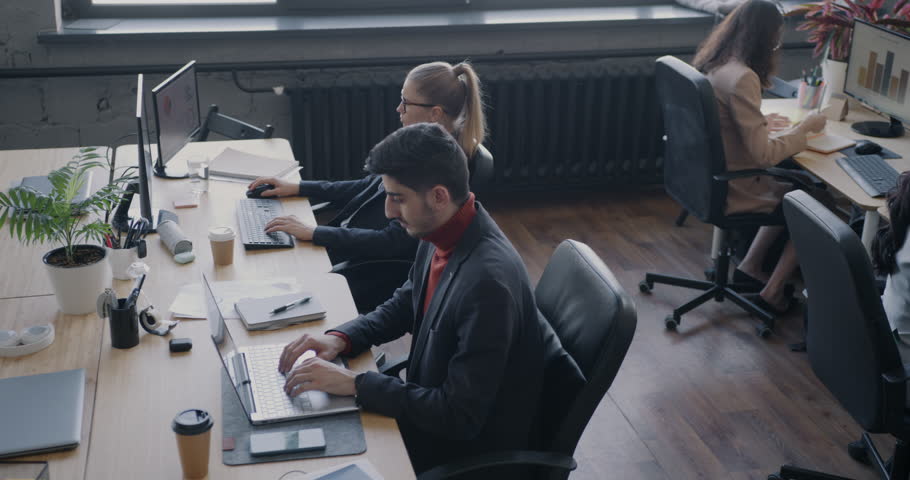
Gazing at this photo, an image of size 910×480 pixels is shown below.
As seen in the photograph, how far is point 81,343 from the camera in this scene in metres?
2.07

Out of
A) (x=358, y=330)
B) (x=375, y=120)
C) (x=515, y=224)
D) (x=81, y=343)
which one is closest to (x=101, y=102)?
(x=375, y=120)

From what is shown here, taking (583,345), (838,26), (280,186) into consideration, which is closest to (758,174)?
(838,26)

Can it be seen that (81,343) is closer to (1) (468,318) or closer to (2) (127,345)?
(2) (127,345)

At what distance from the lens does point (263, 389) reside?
6.11 feet

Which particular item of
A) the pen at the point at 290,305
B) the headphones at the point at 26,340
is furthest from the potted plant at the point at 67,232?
the pen at the point at 290,305

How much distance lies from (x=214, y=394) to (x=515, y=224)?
2.81 meters

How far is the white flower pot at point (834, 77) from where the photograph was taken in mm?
3902

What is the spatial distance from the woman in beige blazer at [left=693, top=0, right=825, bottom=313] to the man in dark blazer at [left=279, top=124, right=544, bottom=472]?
1788mm

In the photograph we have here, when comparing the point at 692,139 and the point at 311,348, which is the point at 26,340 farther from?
the point at 692,139

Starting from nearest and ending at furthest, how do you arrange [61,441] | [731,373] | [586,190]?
1. [61,441]
2. [731,373]
3. [586,190]

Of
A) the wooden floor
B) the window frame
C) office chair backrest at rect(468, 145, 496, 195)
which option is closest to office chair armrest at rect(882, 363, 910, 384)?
the wooden floor

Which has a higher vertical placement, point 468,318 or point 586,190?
point 468,318

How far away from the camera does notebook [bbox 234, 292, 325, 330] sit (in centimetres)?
213

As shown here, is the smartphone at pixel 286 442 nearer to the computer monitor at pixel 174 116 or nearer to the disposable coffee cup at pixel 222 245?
the disposable coffee cup at pixel 222 245
